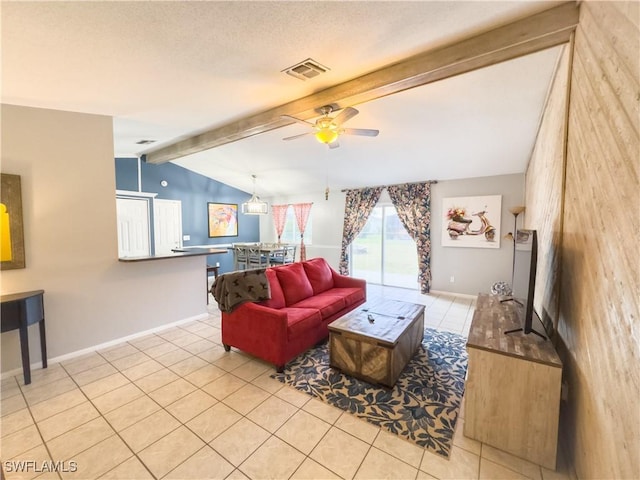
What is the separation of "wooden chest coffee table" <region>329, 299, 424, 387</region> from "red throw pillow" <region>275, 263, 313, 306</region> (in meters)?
0.89

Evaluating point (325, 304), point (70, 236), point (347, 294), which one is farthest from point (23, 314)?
point (347, 294)

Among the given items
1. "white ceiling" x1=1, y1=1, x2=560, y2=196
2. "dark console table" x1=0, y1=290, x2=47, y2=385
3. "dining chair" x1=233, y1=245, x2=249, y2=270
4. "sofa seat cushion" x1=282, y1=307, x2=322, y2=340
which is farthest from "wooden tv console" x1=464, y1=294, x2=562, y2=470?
"dining chair" x1=233, y1=245, x2=249, y2=270

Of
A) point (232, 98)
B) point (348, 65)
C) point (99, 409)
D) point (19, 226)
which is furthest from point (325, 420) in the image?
point (19, 226)

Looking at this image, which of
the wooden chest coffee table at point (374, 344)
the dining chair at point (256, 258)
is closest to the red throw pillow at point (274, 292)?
the wooden chest coffee table at point (374, 344)

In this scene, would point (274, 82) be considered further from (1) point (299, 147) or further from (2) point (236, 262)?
(2) point (236, 262)

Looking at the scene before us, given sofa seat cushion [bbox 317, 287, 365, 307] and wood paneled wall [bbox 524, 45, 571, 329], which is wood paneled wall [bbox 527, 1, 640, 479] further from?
sofa seat cushion [bbox 317, 287, 365, 307]

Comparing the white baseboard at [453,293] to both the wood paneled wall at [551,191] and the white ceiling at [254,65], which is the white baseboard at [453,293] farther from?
the white ceiling at [254,65]

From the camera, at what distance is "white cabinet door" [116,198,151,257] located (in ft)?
18.0

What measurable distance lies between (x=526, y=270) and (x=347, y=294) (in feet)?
6.85

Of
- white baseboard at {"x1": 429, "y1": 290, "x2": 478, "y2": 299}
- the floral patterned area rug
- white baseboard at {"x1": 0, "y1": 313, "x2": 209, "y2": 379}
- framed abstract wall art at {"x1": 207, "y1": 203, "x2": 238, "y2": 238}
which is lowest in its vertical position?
the floral patterned area rug

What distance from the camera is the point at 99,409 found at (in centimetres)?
216

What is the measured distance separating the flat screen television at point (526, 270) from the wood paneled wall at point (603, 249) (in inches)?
8.2

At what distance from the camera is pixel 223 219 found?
24.5ft

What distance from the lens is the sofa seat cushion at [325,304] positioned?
327 centimetres
